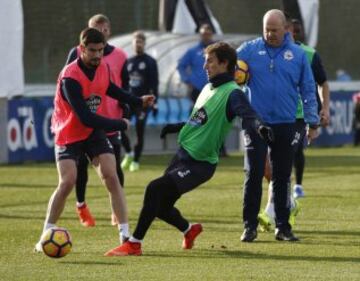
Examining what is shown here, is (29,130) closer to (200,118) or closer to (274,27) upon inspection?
(274,27)

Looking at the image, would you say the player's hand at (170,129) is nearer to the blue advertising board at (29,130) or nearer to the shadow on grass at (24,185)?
the shadow on grass at (24,185)

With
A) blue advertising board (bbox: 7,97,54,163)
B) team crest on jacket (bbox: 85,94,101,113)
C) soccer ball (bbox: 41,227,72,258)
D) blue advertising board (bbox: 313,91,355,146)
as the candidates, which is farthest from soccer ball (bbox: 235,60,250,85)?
blue advertising board (bbox: 313,91,355,146)

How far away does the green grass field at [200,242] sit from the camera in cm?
1062

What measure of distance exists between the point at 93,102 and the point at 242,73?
1495 millimetres

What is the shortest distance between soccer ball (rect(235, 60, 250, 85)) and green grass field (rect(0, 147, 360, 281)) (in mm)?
1509

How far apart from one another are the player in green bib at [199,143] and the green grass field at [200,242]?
14.0 inches

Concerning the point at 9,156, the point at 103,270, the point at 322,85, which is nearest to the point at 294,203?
the point at 322,85

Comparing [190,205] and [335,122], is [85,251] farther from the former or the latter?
[335,122]

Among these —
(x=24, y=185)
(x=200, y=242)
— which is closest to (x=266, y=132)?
(x=200, y=242)

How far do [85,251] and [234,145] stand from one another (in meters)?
18.3

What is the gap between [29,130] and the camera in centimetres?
2516

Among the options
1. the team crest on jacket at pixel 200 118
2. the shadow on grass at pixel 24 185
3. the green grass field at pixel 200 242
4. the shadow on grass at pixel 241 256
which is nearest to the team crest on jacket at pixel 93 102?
the team crest on jacket at pixel 200 118

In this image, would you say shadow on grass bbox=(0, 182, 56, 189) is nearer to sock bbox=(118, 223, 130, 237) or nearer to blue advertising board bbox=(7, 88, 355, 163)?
blue advertising board bbox=(7, 88, 355, 163)

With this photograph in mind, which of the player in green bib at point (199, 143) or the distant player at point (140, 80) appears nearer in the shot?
the player in green bib at point (199, 143)
